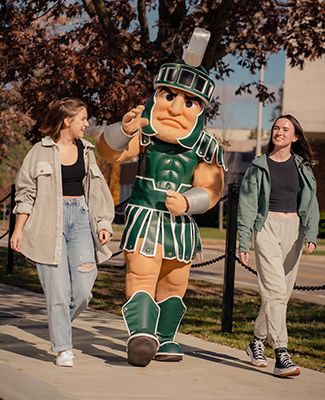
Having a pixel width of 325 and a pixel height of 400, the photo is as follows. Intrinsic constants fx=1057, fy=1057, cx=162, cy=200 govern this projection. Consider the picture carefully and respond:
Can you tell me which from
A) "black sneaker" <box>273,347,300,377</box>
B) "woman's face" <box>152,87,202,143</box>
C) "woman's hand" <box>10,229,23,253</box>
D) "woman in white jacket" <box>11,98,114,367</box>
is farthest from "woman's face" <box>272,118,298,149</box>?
"woman's hand" <box>10,229,23,253</box>

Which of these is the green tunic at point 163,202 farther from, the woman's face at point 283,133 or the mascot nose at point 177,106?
the woman's face at point 283,133

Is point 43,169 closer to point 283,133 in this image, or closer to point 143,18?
point 283,133

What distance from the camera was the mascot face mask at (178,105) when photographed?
8.02 m

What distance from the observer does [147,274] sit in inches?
311

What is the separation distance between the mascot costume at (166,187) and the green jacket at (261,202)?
0.34 m

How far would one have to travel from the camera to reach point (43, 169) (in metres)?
7.57

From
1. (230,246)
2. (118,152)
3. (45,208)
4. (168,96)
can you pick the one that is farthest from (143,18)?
(45,208)

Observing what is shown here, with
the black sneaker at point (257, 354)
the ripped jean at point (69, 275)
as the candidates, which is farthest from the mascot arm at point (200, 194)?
the black sneaker at point (257, 354)

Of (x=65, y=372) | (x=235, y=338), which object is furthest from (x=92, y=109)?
(x=65, y=372)

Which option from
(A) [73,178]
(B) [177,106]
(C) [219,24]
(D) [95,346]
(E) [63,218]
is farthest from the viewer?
(C) [219,24]

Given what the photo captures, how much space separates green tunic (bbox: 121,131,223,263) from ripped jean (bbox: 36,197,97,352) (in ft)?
1.37

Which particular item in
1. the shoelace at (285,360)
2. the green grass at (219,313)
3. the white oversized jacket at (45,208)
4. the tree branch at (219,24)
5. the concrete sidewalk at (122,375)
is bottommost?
the green grass at (219,313)

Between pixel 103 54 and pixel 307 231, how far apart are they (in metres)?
5.40

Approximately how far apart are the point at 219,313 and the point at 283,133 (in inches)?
172
